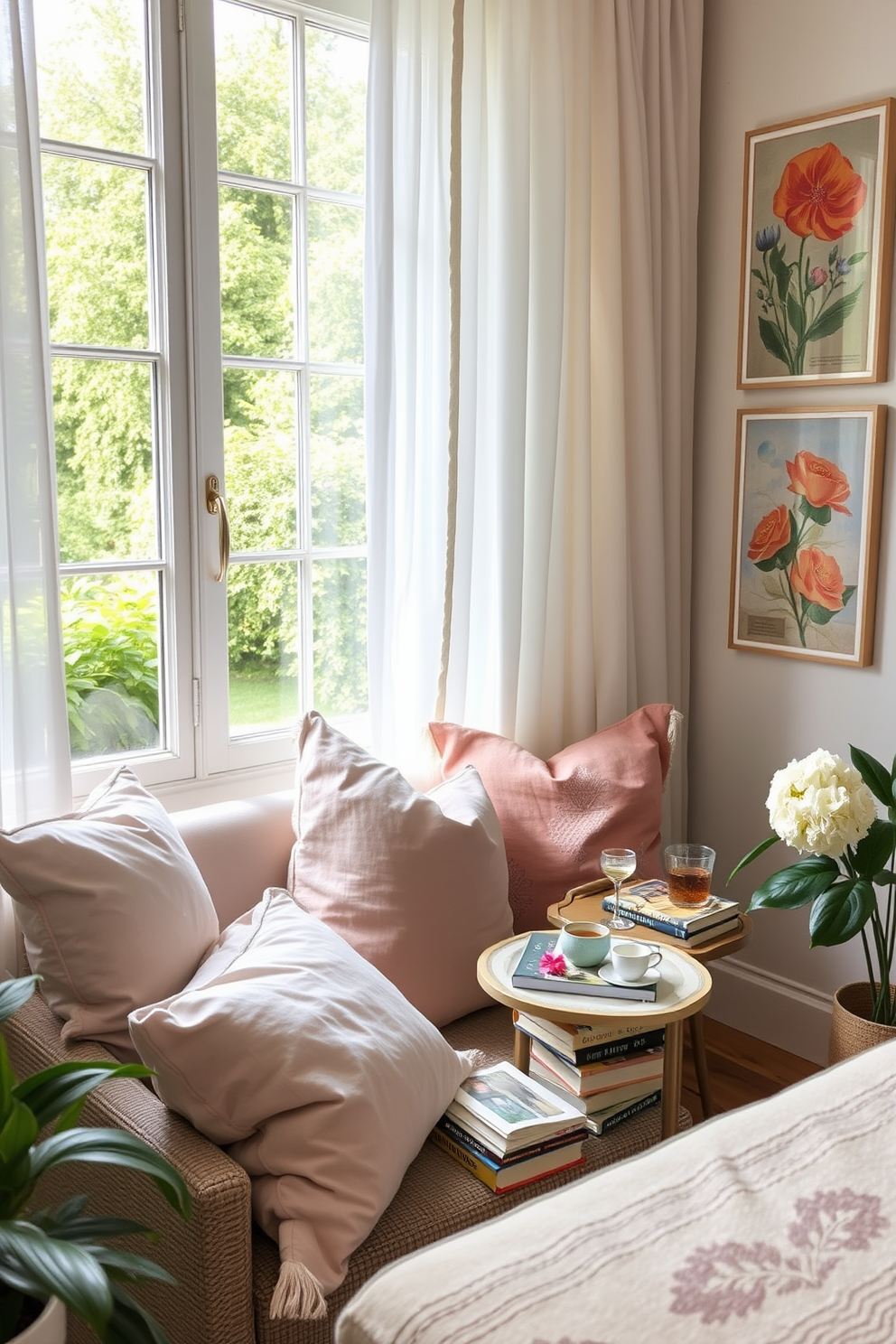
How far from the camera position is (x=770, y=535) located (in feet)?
9.57

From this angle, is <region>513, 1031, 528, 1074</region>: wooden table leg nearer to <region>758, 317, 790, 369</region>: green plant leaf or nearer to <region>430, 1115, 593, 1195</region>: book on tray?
<region>430, 1115, 593, 1195</region>: book on tray

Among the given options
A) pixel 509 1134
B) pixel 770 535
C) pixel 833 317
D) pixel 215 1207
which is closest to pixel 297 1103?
pixel 215 1207

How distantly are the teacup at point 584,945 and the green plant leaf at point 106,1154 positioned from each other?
2.68 ft

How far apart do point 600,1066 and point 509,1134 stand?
28 centimetres

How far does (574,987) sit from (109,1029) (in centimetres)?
71

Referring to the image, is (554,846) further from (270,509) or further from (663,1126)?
(270,509)

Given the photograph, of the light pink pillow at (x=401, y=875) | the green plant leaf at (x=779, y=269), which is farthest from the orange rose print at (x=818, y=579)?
the light pink pillow at (x=401, y=875)

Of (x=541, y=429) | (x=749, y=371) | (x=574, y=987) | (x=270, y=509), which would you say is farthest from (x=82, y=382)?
(x=749, y=371)

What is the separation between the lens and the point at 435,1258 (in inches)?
40.1

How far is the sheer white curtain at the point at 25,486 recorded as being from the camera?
6.23 ft

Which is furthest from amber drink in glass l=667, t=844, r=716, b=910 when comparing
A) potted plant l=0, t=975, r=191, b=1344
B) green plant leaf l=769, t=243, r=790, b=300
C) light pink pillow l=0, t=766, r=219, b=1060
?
green plant leaf l=769, t=243, r=790, b=300

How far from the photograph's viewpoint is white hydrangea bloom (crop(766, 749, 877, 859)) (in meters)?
2.14

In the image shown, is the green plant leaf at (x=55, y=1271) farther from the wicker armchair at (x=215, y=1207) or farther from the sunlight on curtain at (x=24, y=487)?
the sunlight on curtain at (x=24, y=487)

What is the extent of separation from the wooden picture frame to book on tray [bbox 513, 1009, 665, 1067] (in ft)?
3.92
